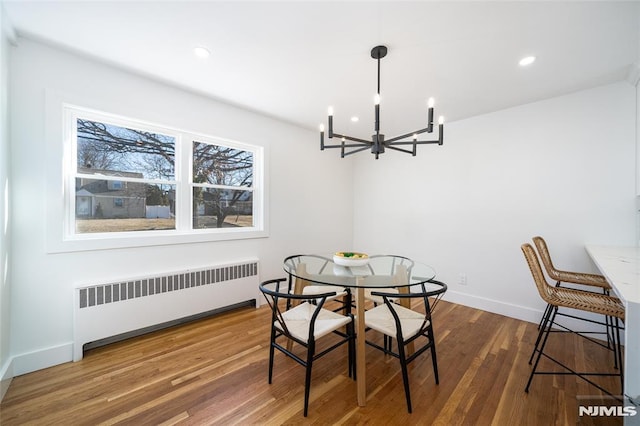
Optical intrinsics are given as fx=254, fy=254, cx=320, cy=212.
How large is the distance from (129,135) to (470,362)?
379cm

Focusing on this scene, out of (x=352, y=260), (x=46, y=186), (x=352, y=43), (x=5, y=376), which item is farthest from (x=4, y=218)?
(x=352, y=43)

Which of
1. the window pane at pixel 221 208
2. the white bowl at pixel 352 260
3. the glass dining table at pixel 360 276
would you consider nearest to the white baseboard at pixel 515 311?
the glass dining table at pixel 360 276

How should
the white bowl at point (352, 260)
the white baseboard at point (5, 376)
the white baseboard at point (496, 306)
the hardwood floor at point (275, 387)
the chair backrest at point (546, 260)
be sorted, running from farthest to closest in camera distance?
the white baseboard at point (496, 306), the chair backrest at point (546, 260), the white bowl at point (352, 260), the white baseboard at point (5, 376), the hardwood floor at point (275, 387)

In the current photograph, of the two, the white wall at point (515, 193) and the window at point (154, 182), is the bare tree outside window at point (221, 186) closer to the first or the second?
the window at point (154, 182)

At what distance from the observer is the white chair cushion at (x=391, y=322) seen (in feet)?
5.78

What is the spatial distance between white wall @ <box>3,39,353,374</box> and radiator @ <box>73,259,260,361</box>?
0.10 metres

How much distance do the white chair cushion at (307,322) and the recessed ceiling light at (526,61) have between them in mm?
2537

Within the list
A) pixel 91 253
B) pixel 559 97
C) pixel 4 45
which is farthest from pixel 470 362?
pixel 4 45

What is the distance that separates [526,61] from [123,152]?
3.75m

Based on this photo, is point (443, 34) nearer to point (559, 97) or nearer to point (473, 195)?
point (559, 97)

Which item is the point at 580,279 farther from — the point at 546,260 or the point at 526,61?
the point at 526,61

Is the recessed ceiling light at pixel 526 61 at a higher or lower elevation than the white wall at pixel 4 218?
higher

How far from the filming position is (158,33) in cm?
184

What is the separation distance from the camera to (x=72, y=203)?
2213 millimetres
